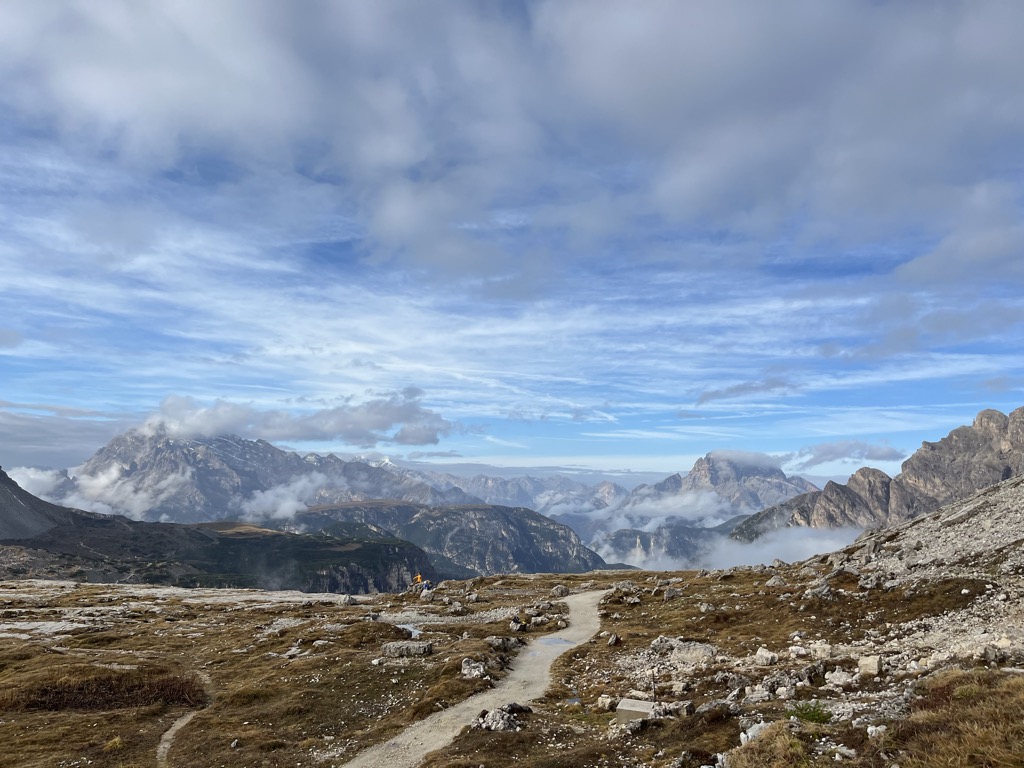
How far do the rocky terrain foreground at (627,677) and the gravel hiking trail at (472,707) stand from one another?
1046mm

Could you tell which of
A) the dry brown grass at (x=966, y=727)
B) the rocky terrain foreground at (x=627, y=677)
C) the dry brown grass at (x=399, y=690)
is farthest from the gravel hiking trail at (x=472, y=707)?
the dry brown grass at (x=966, y=727)

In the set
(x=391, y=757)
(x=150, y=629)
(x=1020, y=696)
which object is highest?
(x=1020, y=696)

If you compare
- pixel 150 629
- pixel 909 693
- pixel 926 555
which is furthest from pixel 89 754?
pixel 926 555

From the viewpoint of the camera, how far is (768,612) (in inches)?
2290

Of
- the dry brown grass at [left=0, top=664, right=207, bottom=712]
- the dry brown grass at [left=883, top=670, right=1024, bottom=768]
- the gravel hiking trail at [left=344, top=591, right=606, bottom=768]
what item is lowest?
the dry brown grass at [left=0, top=664, right=207, bottom=712]

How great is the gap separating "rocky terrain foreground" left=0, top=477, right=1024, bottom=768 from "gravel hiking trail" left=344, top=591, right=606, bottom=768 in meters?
1.05

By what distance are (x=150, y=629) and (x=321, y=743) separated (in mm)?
64524

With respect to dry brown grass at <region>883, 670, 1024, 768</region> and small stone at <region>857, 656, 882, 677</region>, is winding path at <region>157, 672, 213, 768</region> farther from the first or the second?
small stone at <region>857, 656, 882, 677</region>

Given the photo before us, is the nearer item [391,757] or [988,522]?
[391,757]

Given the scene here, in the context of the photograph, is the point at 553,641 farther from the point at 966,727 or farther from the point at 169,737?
the point at 966,727

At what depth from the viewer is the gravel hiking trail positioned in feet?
104

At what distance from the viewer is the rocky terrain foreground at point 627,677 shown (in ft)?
74.1

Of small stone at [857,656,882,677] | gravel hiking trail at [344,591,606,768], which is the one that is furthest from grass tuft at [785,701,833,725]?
gravel hiking trail at [344,591,606,768]

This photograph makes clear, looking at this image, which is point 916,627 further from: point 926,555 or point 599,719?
point 599,719
